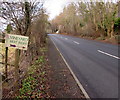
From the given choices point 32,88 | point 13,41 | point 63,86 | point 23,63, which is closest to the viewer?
point 13,41

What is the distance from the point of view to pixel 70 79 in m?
4.82

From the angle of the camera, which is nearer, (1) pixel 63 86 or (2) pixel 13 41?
(2) pixel 13 41

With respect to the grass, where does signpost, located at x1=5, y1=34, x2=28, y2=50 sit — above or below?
above

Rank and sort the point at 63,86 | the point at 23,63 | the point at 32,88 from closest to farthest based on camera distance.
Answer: the point at 32,88 → the point at 63,86 → the point at 23,63

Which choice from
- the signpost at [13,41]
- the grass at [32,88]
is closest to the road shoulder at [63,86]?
the grass at [32,88]

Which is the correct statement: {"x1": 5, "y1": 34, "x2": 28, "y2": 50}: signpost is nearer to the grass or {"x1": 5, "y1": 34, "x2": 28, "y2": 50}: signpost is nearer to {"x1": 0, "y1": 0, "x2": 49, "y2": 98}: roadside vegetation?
{"x1": 0, "y1": 0, "x2": 49, "y2": 98}: roadside vegetation

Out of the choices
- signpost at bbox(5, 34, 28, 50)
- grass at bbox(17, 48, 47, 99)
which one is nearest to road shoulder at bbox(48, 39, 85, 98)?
grass at bbox(17, 48, 47, 99)

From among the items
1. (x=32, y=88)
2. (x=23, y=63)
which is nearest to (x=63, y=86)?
(x=32, y=88)

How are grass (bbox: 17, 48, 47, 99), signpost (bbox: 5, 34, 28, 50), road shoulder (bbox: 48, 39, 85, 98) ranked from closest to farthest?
signpost (bbox: 5, 34, 28, 50) < grass (bbox: 17, 48, 47, 99) < road shoulder (bbox: 48, 39, 85, 98)

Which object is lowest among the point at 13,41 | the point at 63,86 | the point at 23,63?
the point at 63,86

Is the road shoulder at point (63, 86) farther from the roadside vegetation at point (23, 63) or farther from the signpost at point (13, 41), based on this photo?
the signpost at point (13, 41)

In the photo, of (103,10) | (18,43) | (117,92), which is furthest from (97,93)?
(103,10)

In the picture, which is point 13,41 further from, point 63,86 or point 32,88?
point 63,86

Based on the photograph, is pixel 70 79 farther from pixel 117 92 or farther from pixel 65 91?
pixel 117 92
